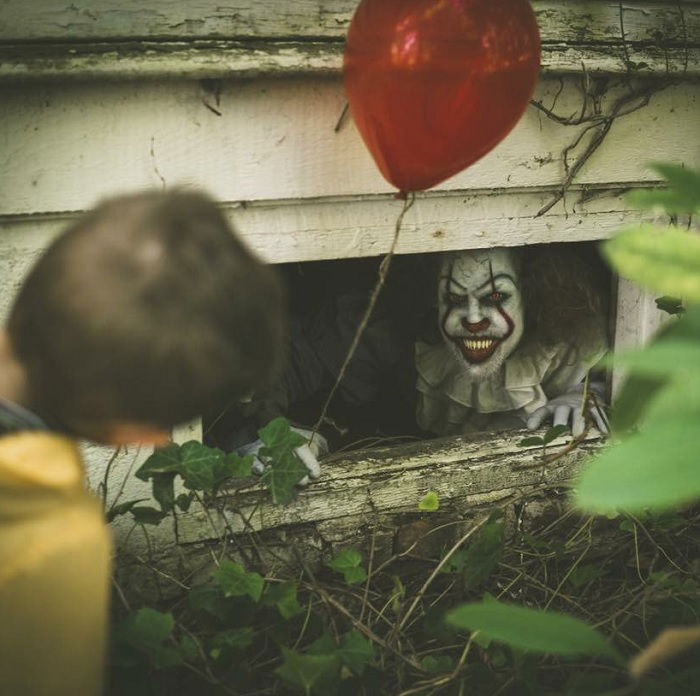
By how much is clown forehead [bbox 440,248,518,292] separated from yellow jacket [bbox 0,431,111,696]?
165 centimetres

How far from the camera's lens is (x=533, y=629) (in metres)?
0.79

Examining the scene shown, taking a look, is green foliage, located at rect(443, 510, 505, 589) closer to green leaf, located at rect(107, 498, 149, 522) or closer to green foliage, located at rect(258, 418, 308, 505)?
green foliage, located at rect(258, 418, 308, 505)

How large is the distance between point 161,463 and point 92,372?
2.72 ft

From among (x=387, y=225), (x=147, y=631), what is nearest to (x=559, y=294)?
(x=387, y=225)

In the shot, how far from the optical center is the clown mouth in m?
2.47

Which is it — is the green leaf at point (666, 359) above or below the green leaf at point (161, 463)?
above

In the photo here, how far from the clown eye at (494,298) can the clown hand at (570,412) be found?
40cm

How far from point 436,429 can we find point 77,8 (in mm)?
1856

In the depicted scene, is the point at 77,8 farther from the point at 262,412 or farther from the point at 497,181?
the point at 262,412

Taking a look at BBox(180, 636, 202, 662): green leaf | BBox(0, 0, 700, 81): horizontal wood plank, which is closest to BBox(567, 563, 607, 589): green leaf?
BBox(180, 636, 202, 662): green leaf

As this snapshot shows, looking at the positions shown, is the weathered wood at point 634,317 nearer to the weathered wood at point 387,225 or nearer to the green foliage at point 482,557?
the weathered wood at point 387,225

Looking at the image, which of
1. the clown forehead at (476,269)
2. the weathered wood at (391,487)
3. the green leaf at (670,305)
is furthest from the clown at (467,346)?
the green leaf at (670,305)

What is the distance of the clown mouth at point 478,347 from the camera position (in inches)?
97.3

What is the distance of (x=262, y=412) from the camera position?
2492 millimetres
